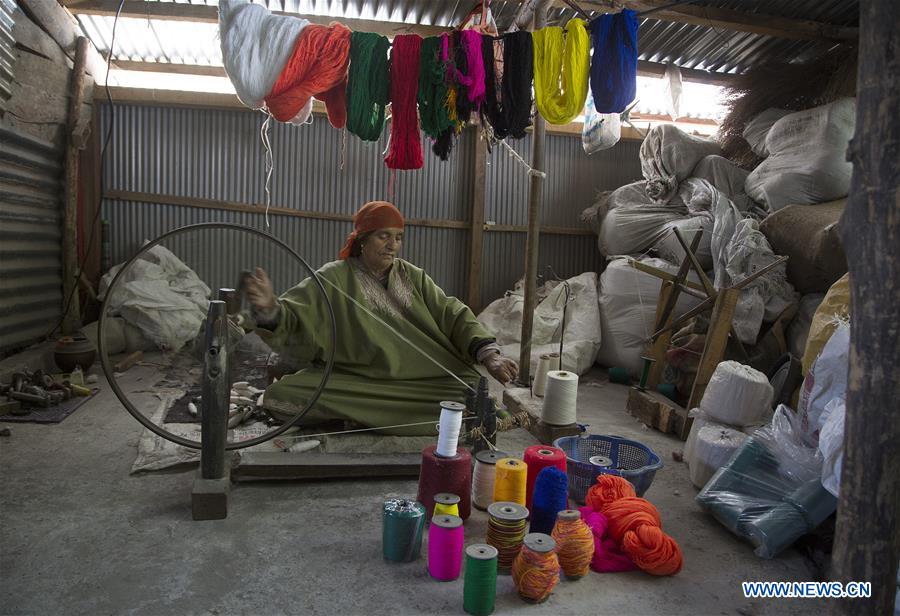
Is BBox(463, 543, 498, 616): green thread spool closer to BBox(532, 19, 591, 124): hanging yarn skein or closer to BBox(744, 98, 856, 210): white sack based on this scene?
BBox(532, 19, 591, 124): hanging yarn skein

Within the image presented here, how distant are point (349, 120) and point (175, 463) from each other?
2.12 metres

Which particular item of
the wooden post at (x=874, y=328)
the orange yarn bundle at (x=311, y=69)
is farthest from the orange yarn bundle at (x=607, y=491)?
the orange yarn bundle at (x=311, y=69)

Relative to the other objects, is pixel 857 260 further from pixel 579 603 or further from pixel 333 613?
pixel 333 613

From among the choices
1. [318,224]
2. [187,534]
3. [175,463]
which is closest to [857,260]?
[187,534]

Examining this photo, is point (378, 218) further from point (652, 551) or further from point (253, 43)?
point (652, 551)

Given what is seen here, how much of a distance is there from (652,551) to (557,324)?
3655mm

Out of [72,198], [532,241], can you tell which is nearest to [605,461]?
[532,241]

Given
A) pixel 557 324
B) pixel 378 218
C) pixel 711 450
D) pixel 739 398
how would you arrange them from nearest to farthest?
pixel 711 450
pixel 739 398
pixel 378 218
pixel 557 324

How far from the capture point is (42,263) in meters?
5.26

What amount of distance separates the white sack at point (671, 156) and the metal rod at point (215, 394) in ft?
15.2

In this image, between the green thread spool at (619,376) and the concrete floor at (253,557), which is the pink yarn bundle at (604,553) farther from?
the green thread spool at (619,376)

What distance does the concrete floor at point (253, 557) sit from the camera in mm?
1953

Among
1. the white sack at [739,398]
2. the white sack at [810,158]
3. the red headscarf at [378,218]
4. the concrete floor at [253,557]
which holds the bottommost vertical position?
the concrete floor at [253,557]

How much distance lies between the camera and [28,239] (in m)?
5.03
